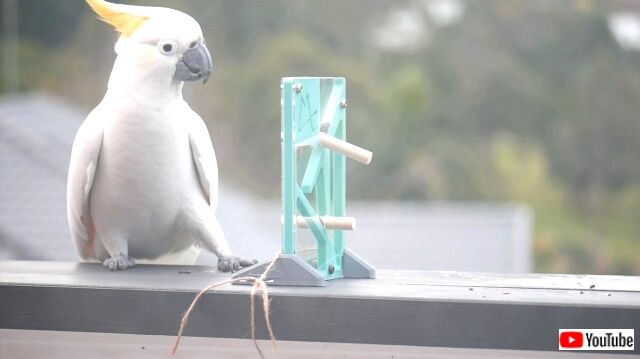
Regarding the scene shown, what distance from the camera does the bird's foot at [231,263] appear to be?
1.45 m

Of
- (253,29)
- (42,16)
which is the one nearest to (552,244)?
(253,29)

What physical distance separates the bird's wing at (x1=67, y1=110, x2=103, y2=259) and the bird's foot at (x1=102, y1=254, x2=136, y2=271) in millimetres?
94

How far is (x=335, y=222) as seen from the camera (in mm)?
1316

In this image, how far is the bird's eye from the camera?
4.71 feet

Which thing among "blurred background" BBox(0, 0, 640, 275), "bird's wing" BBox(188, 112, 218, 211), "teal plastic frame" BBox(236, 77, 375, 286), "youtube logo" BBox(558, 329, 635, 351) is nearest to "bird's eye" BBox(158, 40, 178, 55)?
"bird's wing" BBox(188, 112, 218, 211)

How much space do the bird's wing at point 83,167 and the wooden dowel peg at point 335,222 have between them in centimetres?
38

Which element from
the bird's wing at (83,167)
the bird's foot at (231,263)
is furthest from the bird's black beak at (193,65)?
the bird's foot at (231,263)

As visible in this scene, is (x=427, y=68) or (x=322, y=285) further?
(x=427, y=68)

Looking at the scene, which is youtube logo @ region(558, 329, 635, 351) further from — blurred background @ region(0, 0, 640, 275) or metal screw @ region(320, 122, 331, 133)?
blurred background @ region(0, 0, 640, 275)

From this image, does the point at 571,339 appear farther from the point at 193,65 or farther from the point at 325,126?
the point at 193,65

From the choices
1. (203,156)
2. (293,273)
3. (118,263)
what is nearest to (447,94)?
(203,156)

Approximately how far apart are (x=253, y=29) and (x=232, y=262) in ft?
23.2

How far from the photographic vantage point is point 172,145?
1.48 meters

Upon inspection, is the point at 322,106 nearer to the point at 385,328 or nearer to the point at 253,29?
the point at 385,328
